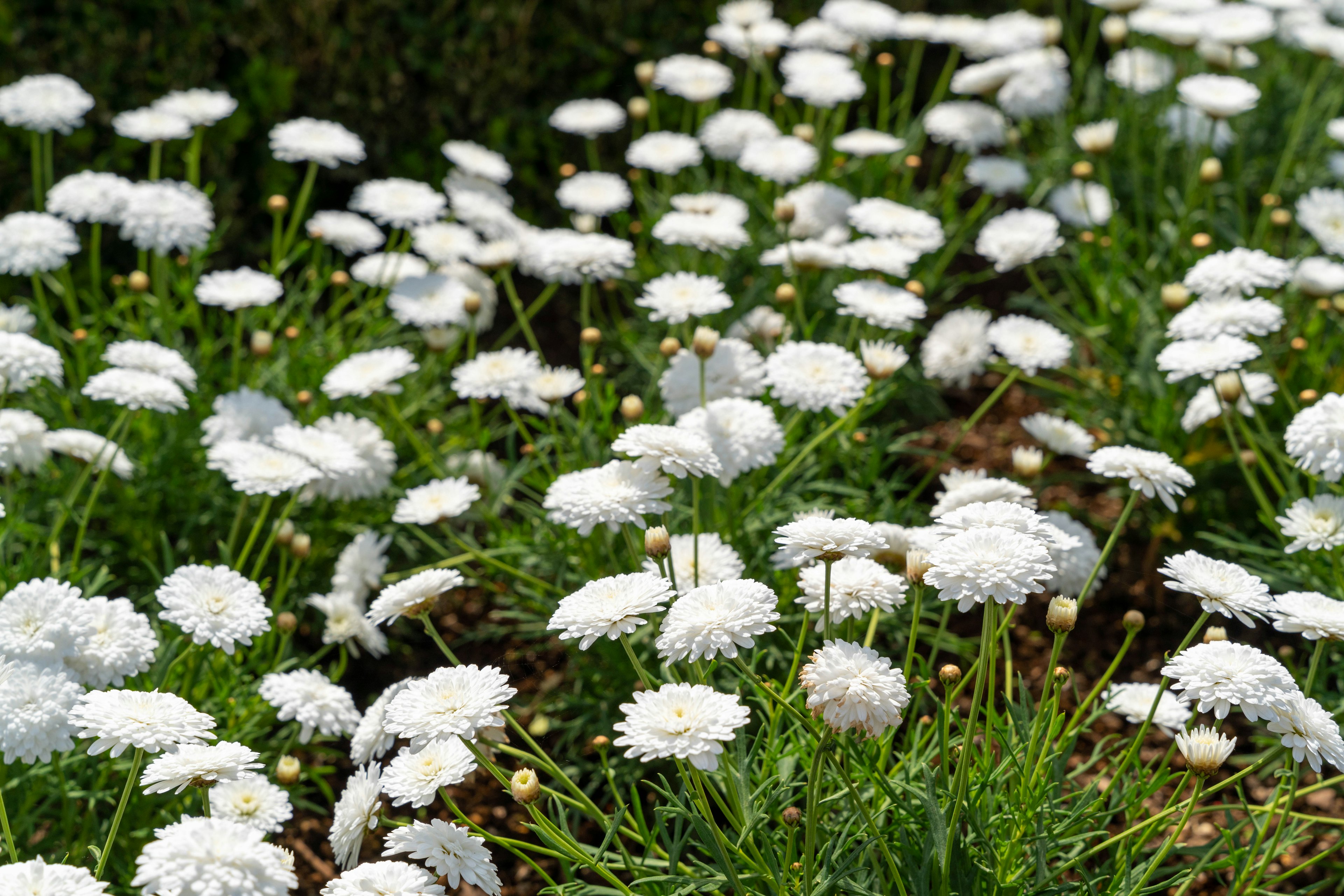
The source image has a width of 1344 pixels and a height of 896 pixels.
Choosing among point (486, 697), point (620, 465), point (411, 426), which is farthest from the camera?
point (411, 426)

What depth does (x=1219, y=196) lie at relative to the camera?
14.6ft

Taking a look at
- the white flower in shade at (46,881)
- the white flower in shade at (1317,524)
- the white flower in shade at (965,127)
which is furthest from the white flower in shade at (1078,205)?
the white flower in shade at (46,881)

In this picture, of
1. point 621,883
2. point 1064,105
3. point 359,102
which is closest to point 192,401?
point 359,102

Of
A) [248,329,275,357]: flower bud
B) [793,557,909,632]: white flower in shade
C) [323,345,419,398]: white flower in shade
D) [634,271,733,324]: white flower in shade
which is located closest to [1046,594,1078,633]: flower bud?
[793,557,909,632]: white flower in shade

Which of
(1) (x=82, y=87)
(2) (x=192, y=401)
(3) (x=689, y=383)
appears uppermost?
(1) (x=82, y=87)

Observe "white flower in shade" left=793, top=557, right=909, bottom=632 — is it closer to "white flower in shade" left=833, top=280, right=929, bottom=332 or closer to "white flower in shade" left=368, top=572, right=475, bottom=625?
"white flower in shade" left=368, top=572, right=475, bottom=625

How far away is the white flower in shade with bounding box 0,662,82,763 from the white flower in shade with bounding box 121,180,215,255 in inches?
58.9

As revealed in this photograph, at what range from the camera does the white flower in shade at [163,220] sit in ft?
10.3

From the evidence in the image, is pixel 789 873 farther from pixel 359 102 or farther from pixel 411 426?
pixel 359 102

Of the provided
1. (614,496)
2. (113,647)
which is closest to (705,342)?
(614,496)

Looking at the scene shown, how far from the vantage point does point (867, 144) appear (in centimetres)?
391

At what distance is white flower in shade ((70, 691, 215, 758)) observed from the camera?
5.84ft

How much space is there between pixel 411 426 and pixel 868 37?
88.2 inches

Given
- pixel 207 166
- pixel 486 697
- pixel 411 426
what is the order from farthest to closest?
pixel 207 166 → pixel 411 426 → pixel 486 697
